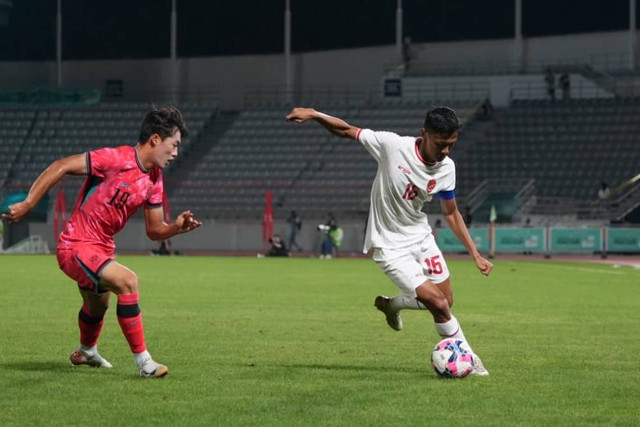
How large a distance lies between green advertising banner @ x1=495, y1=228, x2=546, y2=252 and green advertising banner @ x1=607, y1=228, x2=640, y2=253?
239 cm

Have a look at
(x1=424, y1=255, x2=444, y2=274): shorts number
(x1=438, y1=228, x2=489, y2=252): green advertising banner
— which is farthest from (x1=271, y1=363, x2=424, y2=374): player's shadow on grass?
(x1=438, y1=228, x2=489, y2=252): green advertising banner

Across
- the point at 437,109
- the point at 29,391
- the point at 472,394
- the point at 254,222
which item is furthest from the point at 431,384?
the point at 254,222

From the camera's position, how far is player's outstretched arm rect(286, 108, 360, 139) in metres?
10.0

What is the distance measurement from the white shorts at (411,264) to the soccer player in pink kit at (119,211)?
5.61 feet

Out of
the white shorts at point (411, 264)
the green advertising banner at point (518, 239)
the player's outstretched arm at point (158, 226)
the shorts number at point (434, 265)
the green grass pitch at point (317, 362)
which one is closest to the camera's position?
the green grass pitch at point (317, 362)

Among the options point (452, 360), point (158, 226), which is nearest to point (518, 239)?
point (452, 360)

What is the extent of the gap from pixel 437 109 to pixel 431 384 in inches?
88.0

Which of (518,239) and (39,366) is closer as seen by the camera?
(39,366)

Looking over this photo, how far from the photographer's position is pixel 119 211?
9.86 meters

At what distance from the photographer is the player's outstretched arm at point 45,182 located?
28.1 feet

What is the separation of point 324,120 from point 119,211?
6.06 ft

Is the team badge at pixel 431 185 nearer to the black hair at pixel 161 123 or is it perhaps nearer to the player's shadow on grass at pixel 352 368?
the player's shadow on grass at pixel 352 368

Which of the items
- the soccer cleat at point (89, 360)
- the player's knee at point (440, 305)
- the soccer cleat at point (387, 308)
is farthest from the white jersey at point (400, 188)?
the soccer cleat at point (89, 360)

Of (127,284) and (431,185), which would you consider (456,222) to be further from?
(127,284)
